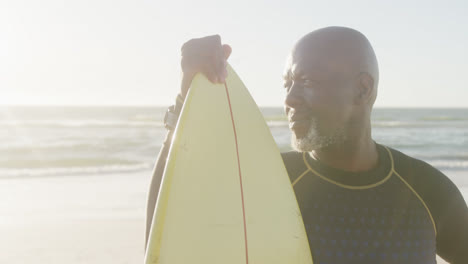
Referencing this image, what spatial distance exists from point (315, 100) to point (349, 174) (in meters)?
0.31

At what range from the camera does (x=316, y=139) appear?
1717 mm

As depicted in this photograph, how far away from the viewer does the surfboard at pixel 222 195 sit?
56.5 inches

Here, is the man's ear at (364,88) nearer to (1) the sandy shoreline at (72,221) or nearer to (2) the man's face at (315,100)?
(2) the man's face at (315,100)

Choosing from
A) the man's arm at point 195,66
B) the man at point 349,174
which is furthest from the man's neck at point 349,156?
the man's arm at point 195,66

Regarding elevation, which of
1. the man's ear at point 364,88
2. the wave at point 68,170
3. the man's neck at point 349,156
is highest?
the man's ear at point 364,88

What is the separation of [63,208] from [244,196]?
5495mm

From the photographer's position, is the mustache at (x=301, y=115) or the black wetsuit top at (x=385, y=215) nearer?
the black wetsuit top at (x=385, y=215)

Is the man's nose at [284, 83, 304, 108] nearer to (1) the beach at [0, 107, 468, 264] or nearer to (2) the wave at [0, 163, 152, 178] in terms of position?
(1) the beach at [0, 107, 468, 264]

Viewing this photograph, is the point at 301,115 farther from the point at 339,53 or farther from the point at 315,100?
the point at 339,53

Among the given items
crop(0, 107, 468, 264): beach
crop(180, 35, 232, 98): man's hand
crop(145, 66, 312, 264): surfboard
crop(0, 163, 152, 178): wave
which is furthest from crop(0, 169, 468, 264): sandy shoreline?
crop(180, 35, 232, 98): man's hand

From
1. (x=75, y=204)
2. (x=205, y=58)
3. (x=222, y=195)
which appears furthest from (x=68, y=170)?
(x=205, y=58)

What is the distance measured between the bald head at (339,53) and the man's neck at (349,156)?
0.19m

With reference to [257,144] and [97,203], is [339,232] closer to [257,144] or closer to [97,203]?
[257,144]

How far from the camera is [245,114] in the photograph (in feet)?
6.02
